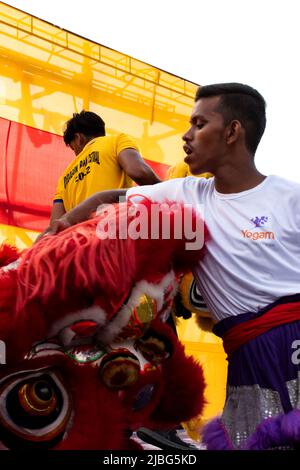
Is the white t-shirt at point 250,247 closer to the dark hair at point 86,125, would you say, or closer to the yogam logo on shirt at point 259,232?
the yogam logo on shirt at point 259,232

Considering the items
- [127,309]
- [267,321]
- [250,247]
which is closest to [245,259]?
[250,247]

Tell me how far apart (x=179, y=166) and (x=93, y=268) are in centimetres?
146

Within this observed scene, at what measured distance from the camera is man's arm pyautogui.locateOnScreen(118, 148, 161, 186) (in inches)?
86.5

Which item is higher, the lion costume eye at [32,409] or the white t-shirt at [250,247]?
the white t-shirt at [250,247]

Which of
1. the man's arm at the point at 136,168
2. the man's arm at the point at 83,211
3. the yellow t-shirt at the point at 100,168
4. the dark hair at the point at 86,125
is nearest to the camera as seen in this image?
the man's arm at the point at 83,211

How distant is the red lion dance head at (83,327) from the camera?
1.15 metres

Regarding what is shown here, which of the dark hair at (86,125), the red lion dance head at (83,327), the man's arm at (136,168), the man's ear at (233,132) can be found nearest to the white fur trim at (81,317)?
the red lion dance head at (83,327)

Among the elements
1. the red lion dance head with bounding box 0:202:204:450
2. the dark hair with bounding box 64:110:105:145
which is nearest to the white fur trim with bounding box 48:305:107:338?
the red lion dance head with bounding box 0:202:204:450

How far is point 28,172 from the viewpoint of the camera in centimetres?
335

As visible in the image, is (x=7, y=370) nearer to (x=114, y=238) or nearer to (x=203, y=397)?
(x=114, y=238)

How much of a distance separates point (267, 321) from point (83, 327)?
0.39m

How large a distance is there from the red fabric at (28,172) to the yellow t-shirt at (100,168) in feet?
2.80

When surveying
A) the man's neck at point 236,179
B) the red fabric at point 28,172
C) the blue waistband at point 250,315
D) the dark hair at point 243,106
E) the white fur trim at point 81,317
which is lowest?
the white fur trim at point 81,317

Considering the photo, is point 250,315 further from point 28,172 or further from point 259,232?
point 28,172
